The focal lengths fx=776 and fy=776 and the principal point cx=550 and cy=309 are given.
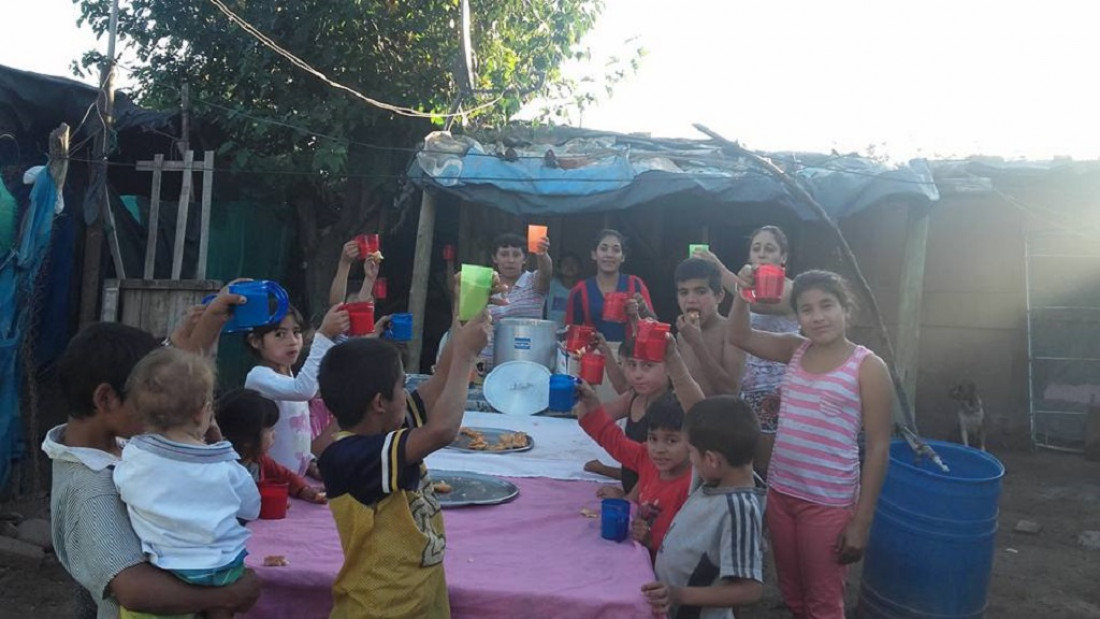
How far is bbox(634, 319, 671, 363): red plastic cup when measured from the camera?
103 inches

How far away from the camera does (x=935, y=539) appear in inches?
135

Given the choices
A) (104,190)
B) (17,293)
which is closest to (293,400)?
(17,293)

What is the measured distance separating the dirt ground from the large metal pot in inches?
69.3

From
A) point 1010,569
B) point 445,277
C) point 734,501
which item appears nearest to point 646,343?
point 734,501

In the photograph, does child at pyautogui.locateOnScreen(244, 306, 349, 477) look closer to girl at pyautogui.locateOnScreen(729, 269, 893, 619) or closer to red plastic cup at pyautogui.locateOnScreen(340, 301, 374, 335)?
red plastic cup at pyautogui.locateOnScreen(340, 301, 374, 335)

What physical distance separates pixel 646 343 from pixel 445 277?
6230mm

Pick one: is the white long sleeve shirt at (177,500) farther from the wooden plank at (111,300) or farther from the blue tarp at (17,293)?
the wooden plank at (111,300)

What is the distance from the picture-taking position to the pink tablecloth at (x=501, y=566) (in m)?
2.02

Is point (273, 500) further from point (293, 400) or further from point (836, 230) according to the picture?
point (836, 230)

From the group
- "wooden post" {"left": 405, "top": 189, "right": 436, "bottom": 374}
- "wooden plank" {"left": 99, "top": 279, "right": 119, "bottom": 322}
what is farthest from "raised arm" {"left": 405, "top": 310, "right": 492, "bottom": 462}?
"wooden post" {"left": 405, "top": 189, "right": 436, "bottom": 374}

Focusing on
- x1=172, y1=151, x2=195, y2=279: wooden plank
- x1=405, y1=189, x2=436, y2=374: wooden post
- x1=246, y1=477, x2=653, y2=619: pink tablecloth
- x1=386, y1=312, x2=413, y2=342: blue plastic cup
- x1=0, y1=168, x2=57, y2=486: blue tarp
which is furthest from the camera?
x1=405, y1=189, x2=436, y2=374: wooden post

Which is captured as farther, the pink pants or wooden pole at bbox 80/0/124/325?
wooden pole at bbox 80/0/124/325

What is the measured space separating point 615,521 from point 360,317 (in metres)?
1.27

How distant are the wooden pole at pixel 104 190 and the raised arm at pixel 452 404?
484cm
